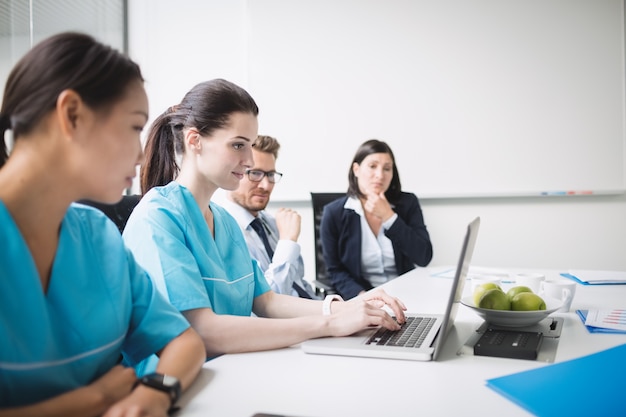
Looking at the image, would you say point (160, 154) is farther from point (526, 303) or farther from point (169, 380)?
point (526, 303)

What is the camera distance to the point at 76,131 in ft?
2.42

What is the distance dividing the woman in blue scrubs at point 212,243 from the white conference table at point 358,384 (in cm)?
7

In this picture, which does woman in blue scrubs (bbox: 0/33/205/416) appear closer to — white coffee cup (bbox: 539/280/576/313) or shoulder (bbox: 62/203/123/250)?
shoulder (bbox: 62/203/123/250)

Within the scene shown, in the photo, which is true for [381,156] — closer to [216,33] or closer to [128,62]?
[216,33]

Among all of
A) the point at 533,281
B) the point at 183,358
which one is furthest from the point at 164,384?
the point at 533,281

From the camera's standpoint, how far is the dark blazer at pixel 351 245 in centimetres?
251

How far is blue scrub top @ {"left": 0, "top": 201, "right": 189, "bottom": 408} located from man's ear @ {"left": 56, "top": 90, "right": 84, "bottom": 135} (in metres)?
0.14

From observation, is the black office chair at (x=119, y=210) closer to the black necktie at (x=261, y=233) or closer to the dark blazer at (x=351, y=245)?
the black necktie at (x=261, y=233)

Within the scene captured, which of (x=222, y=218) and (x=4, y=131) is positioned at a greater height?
(x=4, y=131)

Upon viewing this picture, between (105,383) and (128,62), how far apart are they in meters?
0.49

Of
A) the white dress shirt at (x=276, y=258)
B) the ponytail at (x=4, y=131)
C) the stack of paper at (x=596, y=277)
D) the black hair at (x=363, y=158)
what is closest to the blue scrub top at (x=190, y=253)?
the ponytail at (x=4, y=131)

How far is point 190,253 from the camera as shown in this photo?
1.13 m

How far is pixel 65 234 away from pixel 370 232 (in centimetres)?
194

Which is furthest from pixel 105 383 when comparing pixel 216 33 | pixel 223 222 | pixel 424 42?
pixel 216 33
